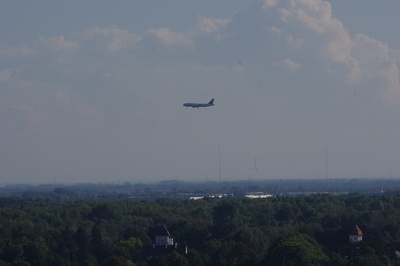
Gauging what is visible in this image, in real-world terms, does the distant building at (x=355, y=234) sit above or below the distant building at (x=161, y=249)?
above

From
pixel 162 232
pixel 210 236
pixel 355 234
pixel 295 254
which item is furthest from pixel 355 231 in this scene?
pixel 162 232

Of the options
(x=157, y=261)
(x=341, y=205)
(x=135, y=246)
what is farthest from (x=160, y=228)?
(x=341, y=205)

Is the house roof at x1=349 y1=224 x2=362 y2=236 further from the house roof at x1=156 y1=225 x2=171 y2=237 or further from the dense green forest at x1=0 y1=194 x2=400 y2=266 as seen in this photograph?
the house roof at x1=156 y1=225 x2=171 y2=237

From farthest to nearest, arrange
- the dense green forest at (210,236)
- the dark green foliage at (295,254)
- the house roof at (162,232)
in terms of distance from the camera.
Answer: the house roof at (162,232) → the dense green forest at (210,236) → the dark green foliage at (295,254)

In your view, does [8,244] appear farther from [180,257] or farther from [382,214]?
[382,214]

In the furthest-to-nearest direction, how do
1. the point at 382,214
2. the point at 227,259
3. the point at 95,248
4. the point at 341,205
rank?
the point at 341,205 → the point at 382,214 → the point at 95,248 → the point at 227,259

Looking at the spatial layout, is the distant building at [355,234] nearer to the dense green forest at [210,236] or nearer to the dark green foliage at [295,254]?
the dense green forest at [210,236]

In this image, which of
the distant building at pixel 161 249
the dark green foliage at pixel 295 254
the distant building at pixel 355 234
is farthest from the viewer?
the distant building at pixel 161 249

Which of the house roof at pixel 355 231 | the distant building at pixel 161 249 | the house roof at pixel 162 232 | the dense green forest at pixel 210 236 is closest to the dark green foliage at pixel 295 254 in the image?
the dense green forest at pixel 210 236

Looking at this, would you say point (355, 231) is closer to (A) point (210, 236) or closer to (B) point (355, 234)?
(B) point (355, 234)
